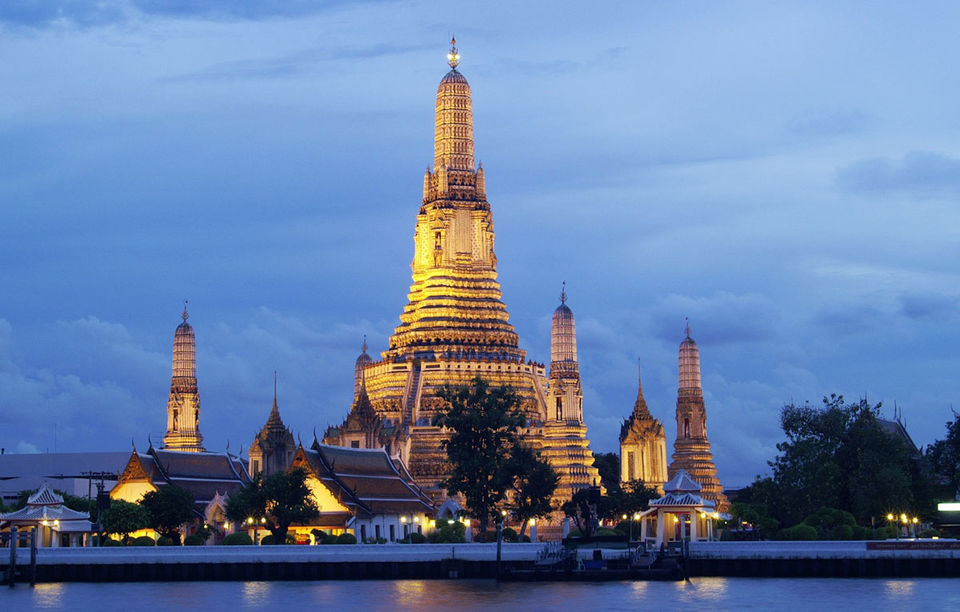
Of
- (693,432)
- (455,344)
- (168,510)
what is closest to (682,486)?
(168,510)

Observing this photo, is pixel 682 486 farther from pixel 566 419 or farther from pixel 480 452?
pixel 566 419

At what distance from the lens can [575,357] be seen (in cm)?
11475

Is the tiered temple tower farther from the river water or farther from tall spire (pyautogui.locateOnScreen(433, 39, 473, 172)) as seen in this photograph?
the river water

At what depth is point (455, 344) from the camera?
117250 millimetres

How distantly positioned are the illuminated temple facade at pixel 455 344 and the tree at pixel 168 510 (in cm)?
2413

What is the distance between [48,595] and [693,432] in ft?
226

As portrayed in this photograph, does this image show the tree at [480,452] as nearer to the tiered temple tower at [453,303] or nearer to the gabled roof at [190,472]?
the gabled roof at [190,472]

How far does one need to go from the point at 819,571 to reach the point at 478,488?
22436mm

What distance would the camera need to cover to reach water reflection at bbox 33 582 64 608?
63497 mm

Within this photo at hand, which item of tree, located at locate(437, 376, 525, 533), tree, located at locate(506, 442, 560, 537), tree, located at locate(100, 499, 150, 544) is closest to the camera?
tree, located at locate(100, 499, 150, 544)

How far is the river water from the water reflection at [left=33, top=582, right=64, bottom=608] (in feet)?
0.12

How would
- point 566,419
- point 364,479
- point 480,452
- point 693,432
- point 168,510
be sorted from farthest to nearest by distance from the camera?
point 693,432 → point 566,419 → point 364,479 → point 480,452 → point 168,510

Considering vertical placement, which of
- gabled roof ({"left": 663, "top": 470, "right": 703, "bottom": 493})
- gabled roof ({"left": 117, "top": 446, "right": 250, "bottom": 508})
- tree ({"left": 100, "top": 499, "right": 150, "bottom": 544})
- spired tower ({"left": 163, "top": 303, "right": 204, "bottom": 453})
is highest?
spired tower ({"left": 163, "top": 303, "right": 204, "bottom": 453})

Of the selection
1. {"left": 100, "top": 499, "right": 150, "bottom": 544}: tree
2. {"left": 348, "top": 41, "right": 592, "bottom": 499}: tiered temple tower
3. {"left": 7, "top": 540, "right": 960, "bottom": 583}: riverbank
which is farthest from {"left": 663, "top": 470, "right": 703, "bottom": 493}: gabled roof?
{"left": 348, "top": 41, "right": 592, "bottom": 499}: tiered temple tower
